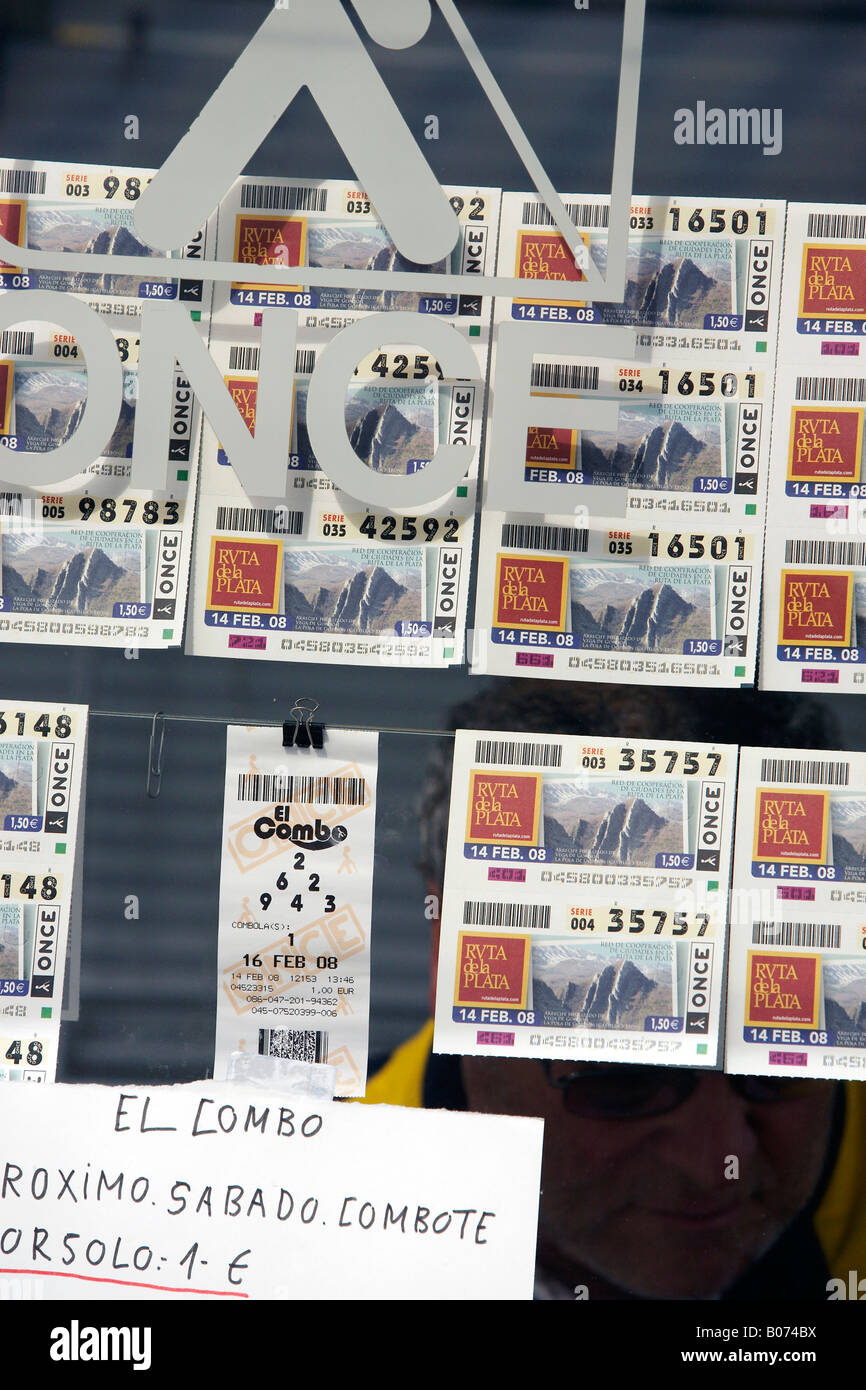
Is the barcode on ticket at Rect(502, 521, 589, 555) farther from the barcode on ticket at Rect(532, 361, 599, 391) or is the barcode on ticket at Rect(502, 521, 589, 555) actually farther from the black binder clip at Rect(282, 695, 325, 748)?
the black binder clip at Rect(282, 695, 325, 748)

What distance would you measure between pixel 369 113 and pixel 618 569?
2.15 feet

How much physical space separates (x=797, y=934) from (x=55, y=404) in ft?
3.86

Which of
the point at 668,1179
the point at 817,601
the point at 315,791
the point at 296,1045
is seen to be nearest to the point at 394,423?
the point at 315,791

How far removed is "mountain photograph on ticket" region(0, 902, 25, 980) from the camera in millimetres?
1589

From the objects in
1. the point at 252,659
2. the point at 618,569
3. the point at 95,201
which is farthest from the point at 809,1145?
the point at 95,201

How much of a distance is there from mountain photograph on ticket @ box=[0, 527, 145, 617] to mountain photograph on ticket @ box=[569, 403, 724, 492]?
23.5 inches

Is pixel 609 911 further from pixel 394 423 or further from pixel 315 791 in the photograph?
pixel 394 423

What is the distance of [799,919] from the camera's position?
157cm

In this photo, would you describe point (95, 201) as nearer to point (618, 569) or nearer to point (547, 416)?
point (547, 416)

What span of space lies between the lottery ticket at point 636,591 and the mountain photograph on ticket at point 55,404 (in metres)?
0.49

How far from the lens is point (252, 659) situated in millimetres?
1593

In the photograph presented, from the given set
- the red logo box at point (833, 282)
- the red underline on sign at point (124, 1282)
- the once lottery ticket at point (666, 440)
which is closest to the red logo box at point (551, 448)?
the once lottery ticket at point (666, 440)

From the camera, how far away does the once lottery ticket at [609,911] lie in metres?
1.58

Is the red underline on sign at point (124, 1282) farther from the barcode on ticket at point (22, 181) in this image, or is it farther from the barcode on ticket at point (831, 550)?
the barcode on ticket at point (22, 181)
